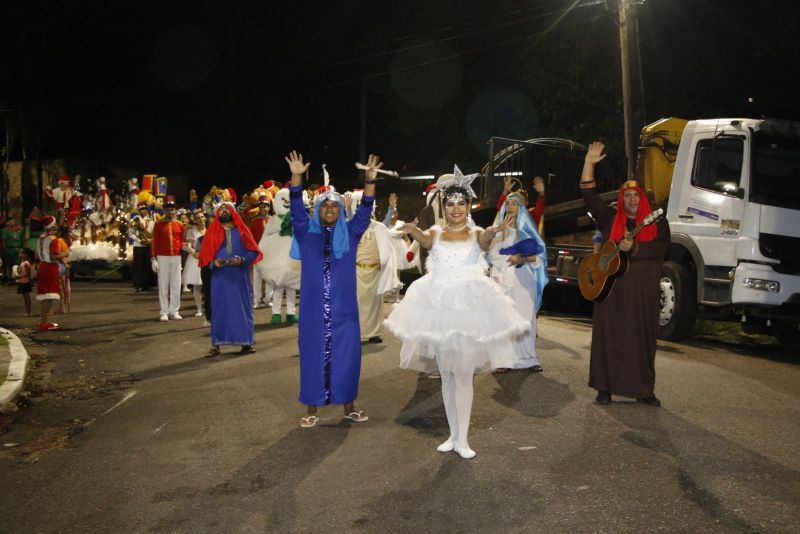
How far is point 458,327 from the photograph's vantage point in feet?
20.2

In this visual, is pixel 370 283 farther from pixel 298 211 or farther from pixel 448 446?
pixel 448 446

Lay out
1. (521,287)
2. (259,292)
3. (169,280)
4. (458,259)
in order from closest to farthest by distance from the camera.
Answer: (458,259), (521,287), (169,280), (259,292)

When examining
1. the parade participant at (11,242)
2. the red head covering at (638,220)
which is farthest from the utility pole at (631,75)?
the parade participant at (11,242)

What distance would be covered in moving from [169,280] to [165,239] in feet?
2.78

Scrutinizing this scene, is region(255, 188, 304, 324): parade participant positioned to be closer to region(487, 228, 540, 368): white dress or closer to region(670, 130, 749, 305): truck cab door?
region(487, 228, 540, 368): white dress

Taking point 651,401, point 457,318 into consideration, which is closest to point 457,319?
point 457,318

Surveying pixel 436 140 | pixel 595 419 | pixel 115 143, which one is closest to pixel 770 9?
pixel 595 419

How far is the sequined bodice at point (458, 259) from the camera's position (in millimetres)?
A: 6434

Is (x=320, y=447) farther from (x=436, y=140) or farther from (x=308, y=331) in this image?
(x=436, y=140)

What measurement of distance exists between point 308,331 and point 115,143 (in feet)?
137

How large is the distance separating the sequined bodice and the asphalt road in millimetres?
1340

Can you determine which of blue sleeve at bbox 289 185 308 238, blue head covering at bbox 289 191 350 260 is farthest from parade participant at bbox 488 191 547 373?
blue sleeve at bbox 289 185 308 238

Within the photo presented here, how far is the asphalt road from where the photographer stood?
5016mm

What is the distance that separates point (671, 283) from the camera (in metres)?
12.5
